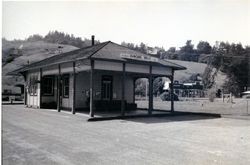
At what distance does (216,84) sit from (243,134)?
162 feet

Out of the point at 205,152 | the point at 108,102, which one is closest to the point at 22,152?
the point at 205,152

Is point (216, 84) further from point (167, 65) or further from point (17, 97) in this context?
point (167, 65)

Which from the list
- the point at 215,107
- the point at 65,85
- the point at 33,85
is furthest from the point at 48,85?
the point at 215,107

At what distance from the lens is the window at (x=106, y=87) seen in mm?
19250

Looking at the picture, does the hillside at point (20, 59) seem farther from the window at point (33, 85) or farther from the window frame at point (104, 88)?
the window frame at point (104, 88)

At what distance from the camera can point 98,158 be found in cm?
660

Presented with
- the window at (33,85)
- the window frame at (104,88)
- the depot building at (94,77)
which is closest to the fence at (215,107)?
the depot building at (94,77)

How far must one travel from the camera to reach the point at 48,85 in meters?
21.3

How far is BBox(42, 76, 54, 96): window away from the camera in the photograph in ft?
69.3

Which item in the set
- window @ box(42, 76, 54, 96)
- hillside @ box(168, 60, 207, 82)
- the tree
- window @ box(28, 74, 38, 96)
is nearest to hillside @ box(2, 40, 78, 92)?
window @ box(28, 74, 38, 96)

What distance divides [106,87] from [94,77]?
108cm

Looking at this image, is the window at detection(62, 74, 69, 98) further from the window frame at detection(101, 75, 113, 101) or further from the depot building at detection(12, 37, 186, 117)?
the window frame at detection(101, 75, 113, 101)

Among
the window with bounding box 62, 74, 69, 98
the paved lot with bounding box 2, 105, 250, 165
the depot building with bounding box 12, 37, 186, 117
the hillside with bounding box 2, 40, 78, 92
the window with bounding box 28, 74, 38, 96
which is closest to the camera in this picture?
the paved lot with bounding box 2, 105, 250, 165

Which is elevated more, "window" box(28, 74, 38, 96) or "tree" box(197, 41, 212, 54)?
"tree" box(197, 41, 212, 54)
